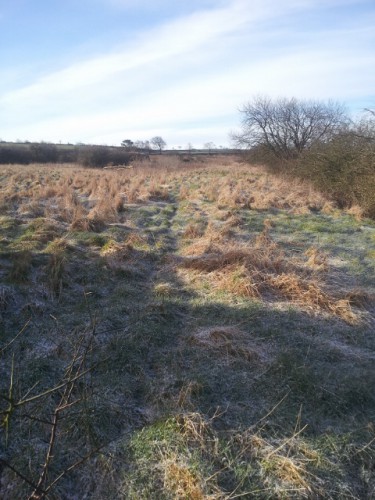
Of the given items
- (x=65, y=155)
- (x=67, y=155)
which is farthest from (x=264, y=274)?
(x=65, y=155)

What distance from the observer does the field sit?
8.98 feet

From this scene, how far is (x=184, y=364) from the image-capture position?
3.99 metres

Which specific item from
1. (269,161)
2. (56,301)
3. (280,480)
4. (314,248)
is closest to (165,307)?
(56,301)

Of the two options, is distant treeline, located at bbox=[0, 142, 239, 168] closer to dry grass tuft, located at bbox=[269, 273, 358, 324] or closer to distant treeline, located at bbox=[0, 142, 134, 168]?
distant treeline, located at bbox=[0, 142, 134, 168]

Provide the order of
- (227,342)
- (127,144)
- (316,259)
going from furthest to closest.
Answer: (127,144), (316,259), (227,342)

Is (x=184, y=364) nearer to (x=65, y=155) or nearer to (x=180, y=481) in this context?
(x=180, y=481)

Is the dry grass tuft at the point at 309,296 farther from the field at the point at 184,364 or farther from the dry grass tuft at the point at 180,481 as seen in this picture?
the dry grass tuft at the point at 180,481

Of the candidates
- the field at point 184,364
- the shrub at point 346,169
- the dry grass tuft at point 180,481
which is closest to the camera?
the dry grass tuft at point 180,481

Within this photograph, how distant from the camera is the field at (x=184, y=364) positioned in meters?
2.74

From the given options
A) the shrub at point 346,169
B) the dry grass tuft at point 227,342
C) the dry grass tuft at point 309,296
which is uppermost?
the shrub at point 346,169

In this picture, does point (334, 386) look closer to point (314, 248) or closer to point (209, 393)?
point (209, 393)

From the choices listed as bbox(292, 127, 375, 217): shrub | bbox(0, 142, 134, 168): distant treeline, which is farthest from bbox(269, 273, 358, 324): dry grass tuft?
bbox(0, 142, 134, 168): distant treeline

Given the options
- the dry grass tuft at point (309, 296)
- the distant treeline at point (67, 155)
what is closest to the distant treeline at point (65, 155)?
the distant treeline at point (67, 155)

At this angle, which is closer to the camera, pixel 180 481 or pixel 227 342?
pixel 180 481
